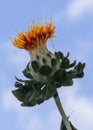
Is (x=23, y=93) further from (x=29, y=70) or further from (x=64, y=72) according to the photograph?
(x=64, y=72)

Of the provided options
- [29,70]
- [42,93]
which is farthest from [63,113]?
[29,70]

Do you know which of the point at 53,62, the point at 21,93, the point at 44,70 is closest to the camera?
the point at 44,70

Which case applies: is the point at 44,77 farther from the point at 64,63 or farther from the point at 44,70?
the point at 64,63

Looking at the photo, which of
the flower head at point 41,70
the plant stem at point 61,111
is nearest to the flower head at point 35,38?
the flower head at point 41,70

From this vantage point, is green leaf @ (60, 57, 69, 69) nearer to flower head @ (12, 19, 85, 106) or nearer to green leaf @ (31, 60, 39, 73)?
flower head @ (12, 19, 85, 106)

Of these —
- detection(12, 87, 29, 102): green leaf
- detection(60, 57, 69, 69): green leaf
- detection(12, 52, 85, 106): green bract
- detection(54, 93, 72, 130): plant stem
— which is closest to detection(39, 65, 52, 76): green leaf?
detection(12, 52, 85, 106): green bract

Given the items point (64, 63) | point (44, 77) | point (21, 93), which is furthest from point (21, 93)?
point (64, 63)
